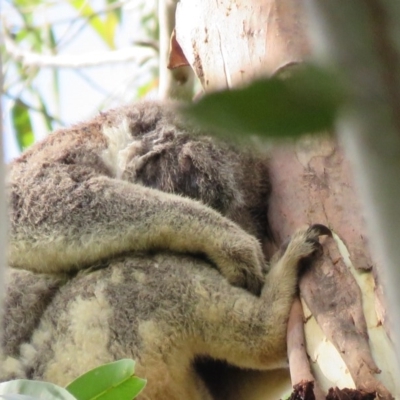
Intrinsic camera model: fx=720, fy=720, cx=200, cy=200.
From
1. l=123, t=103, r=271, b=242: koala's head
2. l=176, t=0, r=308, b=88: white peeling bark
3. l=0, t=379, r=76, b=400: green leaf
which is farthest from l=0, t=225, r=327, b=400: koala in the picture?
l=0, t=379, r=76, b=400: green leaf

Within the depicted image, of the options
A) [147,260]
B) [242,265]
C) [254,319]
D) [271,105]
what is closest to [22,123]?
[147,260]

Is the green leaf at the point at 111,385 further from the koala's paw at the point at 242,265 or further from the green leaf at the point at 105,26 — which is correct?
the green leaf at the point at 105,26

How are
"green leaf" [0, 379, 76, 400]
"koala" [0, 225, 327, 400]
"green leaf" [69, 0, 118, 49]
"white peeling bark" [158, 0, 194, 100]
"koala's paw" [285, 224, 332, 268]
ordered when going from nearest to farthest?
1. "green leaf" [0, 379, 76, 400]
2. "koala's paw" [285, 224, 332, 268]
3. "koala" [0, 225, 327, 400]
4. "white peeling bark" [158, 0, 194, 100]
5. "green leaf" [69, 0, 118, 49]

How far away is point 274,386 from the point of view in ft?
7.43

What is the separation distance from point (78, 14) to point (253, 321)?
4.13 metres

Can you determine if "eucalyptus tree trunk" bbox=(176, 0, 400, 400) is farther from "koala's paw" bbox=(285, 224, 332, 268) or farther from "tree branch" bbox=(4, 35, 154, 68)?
"tree branch" bbox=(4, 35, 154, 68)

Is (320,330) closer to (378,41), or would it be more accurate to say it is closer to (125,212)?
(125,212)

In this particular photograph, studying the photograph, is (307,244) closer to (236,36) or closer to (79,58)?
(236,36)

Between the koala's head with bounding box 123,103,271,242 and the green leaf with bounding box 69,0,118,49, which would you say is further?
the green leaf with bounding box 69,0,118,49

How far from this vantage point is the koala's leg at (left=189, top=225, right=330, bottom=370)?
1893 millimetres

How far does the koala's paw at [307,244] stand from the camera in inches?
71.1

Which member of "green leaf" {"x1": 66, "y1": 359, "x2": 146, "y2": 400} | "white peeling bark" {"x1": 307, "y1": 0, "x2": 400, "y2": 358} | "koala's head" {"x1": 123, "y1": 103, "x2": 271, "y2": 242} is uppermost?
"koala's head" {"x1": 123, "y1": 103, "x2": 271, "y2": 242}

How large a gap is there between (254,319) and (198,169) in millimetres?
635

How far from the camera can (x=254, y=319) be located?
77.4 inches
